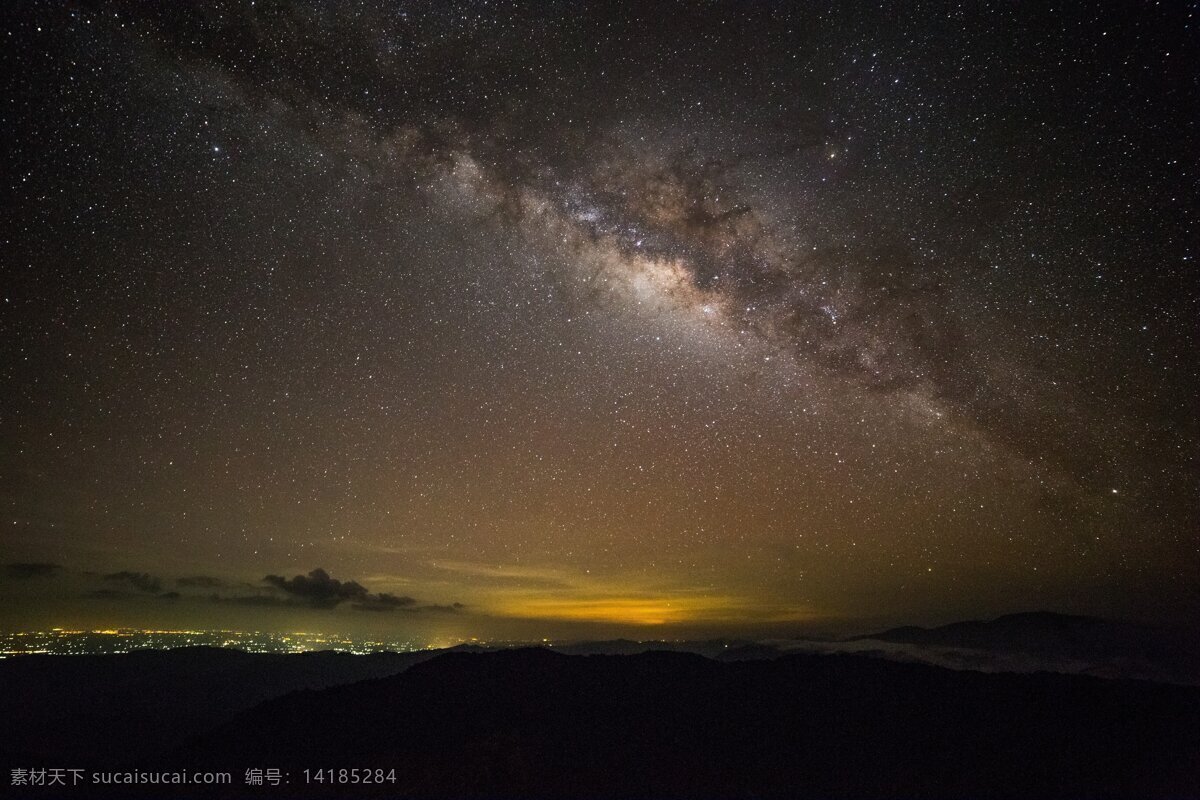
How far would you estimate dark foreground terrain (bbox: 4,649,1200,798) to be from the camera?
27.2 metres

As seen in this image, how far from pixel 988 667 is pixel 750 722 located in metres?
18.1

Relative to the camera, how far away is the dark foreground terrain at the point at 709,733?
89.1ft

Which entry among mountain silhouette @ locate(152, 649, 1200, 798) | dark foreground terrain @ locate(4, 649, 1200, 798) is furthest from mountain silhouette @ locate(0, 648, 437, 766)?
mountain silhouette @ locate(152, 649, 1200, 798)

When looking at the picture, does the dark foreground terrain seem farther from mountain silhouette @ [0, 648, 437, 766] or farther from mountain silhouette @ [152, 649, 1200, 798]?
mountain silhouette @ [0, 648, 437, 766]

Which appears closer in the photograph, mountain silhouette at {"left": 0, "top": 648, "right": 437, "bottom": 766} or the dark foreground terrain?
the dark foreground terrain

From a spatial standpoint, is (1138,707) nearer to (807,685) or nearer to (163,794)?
(807,685)

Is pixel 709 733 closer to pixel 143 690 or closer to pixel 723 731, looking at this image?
pixel 723 731

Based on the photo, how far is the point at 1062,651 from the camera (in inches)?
1831

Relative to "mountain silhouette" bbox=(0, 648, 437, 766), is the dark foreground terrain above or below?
above

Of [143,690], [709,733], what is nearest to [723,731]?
[709,733]

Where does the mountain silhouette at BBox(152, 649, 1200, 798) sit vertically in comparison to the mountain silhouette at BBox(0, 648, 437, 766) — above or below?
above

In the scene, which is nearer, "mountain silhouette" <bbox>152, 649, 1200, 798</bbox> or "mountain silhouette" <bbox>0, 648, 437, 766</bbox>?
"mountain silhouette" <bbox>152, 649, 1200, 798</bbox>

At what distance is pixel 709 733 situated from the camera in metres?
32.9

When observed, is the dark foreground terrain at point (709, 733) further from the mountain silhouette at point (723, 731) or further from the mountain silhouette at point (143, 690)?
the mountain silhouette at point (143, 690)
